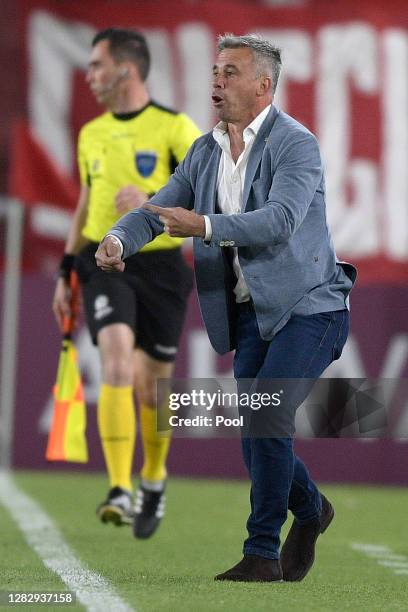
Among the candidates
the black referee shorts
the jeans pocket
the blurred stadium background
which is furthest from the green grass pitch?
the blurred stadium background

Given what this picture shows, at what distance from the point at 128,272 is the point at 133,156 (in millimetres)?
575

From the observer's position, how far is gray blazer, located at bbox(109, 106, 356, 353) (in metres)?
5.26

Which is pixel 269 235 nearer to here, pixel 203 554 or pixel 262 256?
pixel 262 256

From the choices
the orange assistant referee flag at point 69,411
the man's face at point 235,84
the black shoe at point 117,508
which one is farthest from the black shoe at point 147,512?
the man's face at point 235,84

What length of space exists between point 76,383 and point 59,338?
445 cm

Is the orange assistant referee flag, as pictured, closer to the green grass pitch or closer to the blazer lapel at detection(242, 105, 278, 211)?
the green grass pitch

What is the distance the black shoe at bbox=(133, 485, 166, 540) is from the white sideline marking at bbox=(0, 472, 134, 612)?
0.40 meters

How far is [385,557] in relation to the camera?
6875 mm

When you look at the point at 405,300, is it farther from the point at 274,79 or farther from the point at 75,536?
the point at 274,79

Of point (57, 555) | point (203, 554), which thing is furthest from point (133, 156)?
point (57, 555)

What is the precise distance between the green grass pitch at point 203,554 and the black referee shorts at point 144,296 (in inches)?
38.8

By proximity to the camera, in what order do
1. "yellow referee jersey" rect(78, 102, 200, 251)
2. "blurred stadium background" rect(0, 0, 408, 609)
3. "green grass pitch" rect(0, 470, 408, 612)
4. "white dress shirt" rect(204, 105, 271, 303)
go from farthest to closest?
"blurred stadium background" rect(0, 0, 408, 609)
"yellow referee jersey" rect(78, 102, 200, 251)
"white dress shirt" rect(204, 105, 271, 303)
"green grass pitch" rect(0, 470, 408, 612)

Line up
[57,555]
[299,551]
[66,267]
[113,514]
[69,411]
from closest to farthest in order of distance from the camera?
[299,551] < [57,555] < [113,514] < [69,411] < [66,267]

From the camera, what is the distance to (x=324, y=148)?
43.9 ft
